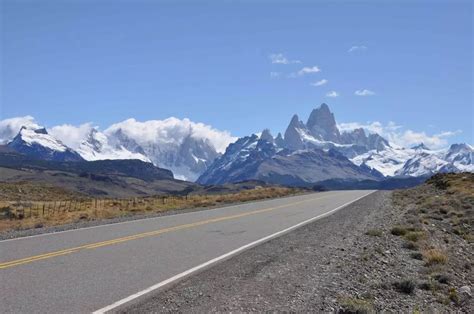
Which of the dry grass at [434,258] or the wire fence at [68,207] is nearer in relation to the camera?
the dry grass at [434,258]

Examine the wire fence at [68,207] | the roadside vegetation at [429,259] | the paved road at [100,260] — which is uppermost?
the wire fence at [68,207]

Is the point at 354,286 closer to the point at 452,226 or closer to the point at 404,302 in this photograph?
the point at 404,302

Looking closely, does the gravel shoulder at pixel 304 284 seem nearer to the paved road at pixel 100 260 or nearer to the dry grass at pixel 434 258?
the dry grass at pixel 434 258

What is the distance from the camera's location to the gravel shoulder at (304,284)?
8836 millimetres

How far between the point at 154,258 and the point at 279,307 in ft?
16.7

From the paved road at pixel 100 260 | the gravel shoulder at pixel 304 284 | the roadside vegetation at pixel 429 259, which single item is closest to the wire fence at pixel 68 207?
the paved road at pixel 100 260

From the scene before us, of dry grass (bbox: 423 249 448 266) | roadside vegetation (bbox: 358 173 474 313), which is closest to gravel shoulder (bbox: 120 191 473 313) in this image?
roadside vegetation (bbox: 358 173 474 313)

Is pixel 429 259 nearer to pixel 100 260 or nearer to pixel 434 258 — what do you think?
pixel 434 258

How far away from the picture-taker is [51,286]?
30.8 feet

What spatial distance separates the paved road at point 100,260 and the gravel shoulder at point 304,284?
0.89 m

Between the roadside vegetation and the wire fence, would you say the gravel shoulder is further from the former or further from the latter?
the wire fence

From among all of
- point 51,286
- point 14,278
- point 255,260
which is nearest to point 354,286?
point 255,260

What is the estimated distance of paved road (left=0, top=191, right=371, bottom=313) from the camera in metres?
8.68

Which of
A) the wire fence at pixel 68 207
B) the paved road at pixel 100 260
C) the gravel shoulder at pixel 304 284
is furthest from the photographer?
the wire fence at pixel 68 207
